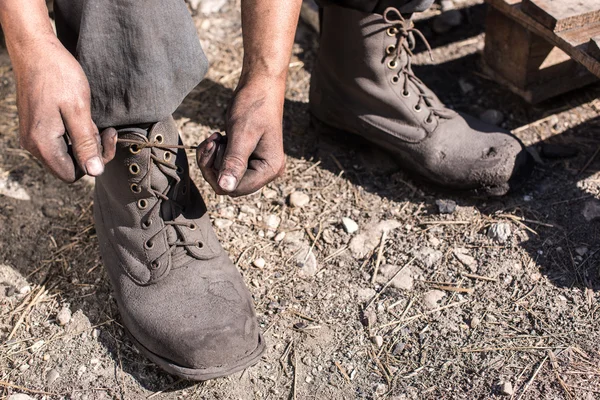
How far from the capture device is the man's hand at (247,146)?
142 centimetres

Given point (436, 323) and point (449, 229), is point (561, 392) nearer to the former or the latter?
point (436, 323)

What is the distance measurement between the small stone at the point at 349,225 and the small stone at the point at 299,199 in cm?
15

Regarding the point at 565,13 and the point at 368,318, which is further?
the point at 565,13

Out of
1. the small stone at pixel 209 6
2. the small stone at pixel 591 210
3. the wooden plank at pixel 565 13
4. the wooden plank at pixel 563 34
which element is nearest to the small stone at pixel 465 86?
the wooden plank at pixel 563 34

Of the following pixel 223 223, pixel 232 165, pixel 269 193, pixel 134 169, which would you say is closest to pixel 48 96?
pixel 134 169

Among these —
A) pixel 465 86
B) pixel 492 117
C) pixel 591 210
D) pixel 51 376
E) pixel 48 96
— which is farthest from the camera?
pixel 465 86

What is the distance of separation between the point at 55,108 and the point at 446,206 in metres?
1.22

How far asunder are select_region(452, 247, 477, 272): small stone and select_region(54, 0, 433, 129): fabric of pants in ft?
3.05

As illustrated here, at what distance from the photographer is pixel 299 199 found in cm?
210

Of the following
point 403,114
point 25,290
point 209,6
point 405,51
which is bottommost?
point 25,290

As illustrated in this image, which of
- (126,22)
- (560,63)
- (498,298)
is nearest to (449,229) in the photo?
(498,298)

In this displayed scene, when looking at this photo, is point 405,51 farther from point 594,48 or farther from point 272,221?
point 272,221

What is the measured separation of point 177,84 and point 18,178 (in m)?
1.00

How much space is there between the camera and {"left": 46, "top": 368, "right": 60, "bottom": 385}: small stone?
1.62 meters
